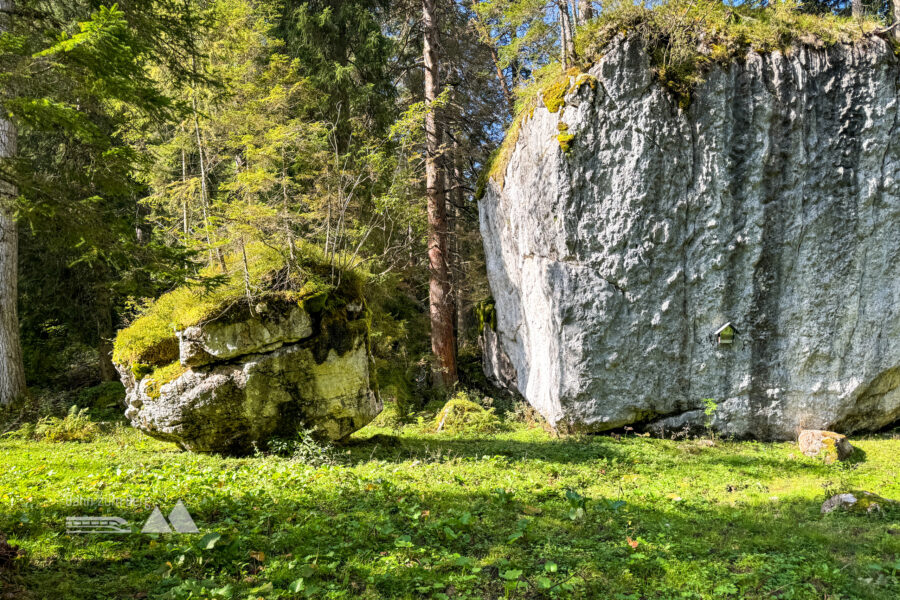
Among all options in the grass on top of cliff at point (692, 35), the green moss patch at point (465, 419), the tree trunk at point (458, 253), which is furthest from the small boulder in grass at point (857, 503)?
the tree trunk at point (458, 253)

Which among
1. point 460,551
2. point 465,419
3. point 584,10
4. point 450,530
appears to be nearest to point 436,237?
point 465,419

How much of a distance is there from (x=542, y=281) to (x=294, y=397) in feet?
15.8

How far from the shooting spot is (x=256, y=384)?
6.98 meters

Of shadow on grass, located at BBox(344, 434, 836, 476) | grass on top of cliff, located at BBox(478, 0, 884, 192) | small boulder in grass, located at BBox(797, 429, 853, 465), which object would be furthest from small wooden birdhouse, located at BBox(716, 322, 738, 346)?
grass on top of cliff, located at BBox(478, 0, 884, 192)

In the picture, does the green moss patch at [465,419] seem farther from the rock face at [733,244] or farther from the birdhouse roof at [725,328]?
the birdhouse roof at [725,328]

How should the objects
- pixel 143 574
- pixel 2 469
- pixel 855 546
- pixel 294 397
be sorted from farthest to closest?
pixel 294 397 → pixel 2 469 → pixel 855 546 → pixel 143 574

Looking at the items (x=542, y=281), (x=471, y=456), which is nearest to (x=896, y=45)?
(x=542, y=281)

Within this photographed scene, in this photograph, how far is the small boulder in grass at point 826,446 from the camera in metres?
7.52

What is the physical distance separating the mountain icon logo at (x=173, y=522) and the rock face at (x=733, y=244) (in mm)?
6426

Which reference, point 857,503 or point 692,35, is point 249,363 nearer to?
point 857,503

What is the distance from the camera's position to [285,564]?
12.1 ft

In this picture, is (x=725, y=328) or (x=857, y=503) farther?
(x=725, y=328)

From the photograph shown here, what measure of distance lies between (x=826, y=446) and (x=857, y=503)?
2776 millimetres

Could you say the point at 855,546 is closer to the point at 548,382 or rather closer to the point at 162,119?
the point at 548,382
